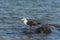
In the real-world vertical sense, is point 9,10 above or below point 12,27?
above

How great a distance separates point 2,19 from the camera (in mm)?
16000

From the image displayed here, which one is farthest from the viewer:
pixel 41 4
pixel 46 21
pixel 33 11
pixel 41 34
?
pixel 41 4

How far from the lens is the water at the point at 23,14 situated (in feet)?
44.1

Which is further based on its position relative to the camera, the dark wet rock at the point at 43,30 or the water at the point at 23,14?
the dark wet rock at the point at 43,30

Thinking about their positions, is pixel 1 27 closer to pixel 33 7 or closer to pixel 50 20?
pixel 50 20

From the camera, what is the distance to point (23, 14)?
17.0m

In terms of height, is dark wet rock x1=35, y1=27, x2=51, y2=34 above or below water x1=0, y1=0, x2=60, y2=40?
below

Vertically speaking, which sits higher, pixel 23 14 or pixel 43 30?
pixel 23 14

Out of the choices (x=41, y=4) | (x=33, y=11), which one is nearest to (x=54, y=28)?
(x=33, y=11)

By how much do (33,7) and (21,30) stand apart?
4806 mm

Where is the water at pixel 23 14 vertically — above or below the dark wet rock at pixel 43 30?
above

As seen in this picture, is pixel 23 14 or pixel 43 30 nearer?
pixel 43 30

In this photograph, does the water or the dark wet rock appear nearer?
the water

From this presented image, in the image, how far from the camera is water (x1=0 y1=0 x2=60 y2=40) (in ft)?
44.1
